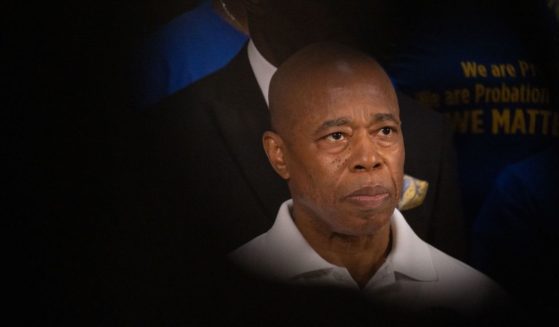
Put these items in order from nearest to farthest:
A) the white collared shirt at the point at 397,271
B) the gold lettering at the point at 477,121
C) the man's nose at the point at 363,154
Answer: the man's nose at the point at 363,154 < the white collared shirt at the point at 397,271 < the gold lettering at the point at 477,121

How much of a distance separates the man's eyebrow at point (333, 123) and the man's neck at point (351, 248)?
0.37 m

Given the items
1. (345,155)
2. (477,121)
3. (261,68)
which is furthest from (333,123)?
(477,121)

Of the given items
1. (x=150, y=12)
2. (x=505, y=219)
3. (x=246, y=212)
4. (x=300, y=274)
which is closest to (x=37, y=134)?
(x=150, y=12)

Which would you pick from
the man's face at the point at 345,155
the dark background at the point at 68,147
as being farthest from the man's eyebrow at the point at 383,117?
the dark background at the point at 68,147

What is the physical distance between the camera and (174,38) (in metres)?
3.06

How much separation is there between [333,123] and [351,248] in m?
0.51

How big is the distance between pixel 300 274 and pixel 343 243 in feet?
0.68

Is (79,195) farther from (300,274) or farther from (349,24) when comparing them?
(349,24)

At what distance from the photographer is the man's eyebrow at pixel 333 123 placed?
2939mm

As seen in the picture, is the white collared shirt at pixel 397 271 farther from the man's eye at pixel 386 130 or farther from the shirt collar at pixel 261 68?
the shirt collar at pixel 261 68

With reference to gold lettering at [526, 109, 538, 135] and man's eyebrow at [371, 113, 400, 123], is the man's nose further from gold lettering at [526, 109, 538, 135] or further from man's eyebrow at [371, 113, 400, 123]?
gold lettering at [526, 109, 538, 135]

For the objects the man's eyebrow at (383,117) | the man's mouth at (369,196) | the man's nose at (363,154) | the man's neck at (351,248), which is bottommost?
the man's neck at (351,248)

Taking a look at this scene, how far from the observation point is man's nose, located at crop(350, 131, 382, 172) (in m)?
2.94

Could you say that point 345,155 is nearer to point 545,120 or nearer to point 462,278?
point 462,278
